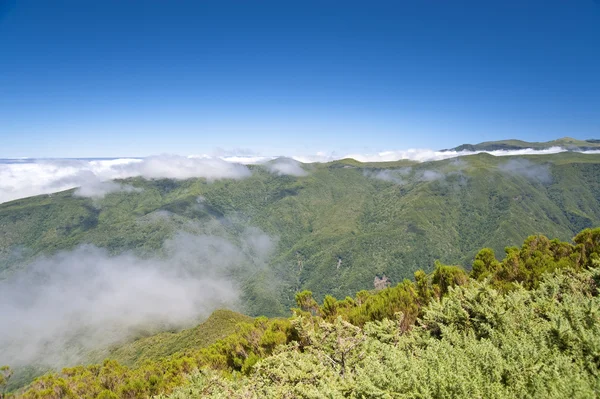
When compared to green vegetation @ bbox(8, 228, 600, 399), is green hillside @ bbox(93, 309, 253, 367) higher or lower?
lower

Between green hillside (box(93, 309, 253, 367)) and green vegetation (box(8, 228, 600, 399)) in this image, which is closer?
green vegetation (box(8, 228, 600, 399))

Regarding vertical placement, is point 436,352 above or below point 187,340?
above

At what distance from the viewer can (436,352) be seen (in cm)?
1639

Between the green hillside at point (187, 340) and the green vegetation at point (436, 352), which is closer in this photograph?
the green vegetation at point (436, 352)

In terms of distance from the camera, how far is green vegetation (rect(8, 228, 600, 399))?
12938mm

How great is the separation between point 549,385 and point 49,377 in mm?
55408

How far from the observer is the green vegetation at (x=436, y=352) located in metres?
12.9

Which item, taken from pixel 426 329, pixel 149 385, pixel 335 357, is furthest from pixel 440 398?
pixel 149 385

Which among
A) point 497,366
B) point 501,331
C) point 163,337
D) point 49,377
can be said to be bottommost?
point 163,337

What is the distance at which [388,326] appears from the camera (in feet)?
84.3

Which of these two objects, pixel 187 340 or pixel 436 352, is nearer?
pixel 436 352

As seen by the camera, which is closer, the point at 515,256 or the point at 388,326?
the point at 388,326

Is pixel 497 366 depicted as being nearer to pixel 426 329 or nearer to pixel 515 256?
pixel 426 329

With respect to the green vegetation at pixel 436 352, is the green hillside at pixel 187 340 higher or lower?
lower
